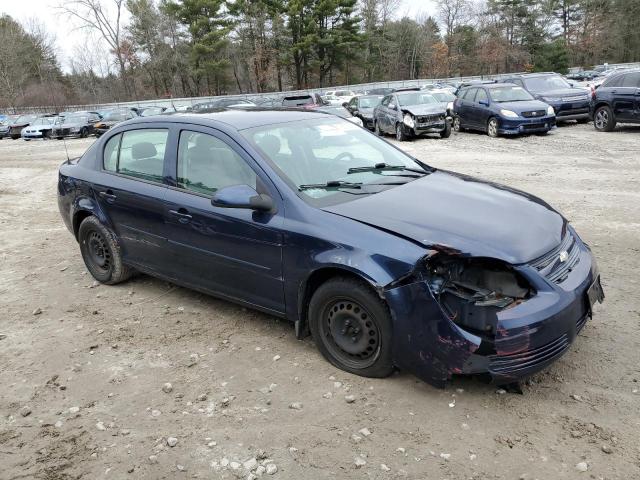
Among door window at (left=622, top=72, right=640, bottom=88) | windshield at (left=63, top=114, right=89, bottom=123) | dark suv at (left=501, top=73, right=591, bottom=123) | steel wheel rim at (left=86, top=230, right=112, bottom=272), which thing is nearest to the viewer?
steel wheel rim at (left=86, top=230, right=112, bottom=272)

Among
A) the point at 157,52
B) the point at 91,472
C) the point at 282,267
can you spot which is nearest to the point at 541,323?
the point at 282,267

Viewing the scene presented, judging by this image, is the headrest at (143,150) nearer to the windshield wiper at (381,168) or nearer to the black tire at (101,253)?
the black tire at (101,253)

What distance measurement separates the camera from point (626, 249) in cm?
Result: 578

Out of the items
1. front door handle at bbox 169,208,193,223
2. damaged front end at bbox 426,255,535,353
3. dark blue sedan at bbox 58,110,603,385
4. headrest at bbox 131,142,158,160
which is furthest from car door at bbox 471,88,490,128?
damaged front end at bbox 426,255,535,353

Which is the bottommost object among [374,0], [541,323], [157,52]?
[541,323]

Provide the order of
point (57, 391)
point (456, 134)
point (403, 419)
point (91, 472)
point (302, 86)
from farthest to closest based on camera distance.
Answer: point (302, 86), point (456, 134), point (57, 391), point (403, 419), point (91, 472)

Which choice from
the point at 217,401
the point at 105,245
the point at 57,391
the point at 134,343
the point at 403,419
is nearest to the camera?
the point at 403,419

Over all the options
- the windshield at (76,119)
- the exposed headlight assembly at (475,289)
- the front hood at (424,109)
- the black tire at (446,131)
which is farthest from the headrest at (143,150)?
the windshield at (76,119)

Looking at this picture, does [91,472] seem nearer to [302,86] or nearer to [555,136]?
[555,136]

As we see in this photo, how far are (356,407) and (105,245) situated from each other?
332 cm

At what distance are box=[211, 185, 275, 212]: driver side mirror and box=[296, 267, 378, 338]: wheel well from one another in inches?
22.6

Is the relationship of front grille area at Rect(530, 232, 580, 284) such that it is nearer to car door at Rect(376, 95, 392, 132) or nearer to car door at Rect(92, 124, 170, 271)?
car door at Rect(92, 124, 170, 271)

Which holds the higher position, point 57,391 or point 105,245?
point 105,245

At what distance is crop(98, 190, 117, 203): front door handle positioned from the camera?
16.9ft
